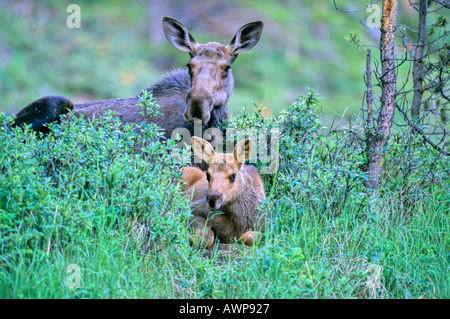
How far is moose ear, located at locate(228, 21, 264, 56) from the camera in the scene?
7.66 m

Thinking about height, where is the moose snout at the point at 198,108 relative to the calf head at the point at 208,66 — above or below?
below

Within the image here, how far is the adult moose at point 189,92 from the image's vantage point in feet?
23.3

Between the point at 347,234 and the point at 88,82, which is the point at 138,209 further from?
the point at 88,82

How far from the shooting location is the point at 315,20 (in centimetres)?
2127

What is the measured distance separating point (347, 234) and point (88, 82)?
1474 cm

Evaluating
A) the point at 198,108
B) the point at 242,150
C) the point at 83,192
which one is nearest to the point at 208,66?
the point at 198,108

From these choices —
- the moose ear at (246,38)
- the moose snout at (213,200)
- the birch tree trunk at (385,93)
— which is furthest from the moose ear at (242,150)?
the moose ear at (246,38)

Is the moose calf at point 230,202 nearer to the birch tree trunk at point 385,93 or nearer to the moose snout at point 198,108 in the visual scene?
the moose snout at point 198,108

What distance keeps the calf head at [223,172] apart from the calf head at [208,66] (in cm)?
61

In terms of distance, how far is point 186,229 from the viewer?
19.0 feet

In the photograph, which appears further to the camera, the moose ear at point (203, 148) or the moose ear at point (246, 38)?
the moose ear at point (246, 38)

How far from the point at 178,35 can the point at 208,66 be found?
0.80 m
